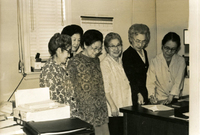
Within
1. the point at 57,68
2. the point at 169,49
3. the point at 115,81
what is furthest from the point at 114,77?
the point at 169,49

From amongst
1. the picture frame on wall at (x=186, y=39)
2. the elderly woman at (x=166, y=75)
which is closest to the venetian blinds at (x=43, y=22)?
the elderly woman at (x=166, y=75)

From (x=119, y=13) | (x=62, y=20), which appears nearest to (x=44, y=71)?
(x=62, y=20)

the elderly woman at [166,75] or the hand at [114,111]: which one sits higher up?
the elderly woman at [166,75]

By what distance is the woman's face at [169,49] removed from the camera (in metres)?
2.59

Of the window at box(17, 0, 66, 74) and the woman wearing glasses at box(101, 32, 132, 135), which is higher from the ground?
the window at box(17, 0, 66, 74)

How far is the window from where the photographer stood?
6.20 feet

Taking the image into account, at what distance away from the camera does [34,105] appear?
1.71m

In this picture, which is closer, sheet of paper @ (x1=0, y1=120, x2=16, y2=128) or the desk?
sheet of paper @ (x1=0, y1=120, x2=16, y2=128)

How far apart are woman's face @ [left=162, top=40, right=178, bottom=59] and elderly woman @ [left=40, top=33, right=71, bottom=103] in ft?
3.25

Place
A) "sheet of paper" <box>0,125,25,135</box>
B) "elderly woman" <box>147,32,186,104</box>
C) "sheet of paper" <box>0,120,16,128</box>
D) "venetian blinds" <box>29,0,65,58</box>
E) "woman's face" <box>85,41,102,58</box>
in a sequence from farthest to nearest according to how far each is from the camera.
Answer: "elderly woman" <box>147,32,186,104</box> < "woman's face" <box>85,41,102,58</box> < "venetian blinds" <box>29,0,65,58</box> < "sheet of paper" <box>0,120,16,128</box> < "sheet of paper" <box>0,125,25,135</box>

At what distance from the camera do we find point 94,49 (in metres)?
2.24

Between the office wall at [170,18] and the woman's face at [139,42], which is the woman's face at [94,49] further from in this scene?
the office wall at [170,18]

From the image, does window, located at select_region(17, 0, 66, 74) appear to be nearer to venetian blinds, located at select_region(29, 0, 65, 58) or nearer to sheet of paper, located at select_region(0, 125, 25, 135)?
venetian blinds, located at select_region(29, 0, 65, 58)

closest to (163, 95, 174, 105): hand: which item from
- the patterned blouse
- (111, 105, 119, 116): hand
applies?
(111, 105, 119, 116): hand
